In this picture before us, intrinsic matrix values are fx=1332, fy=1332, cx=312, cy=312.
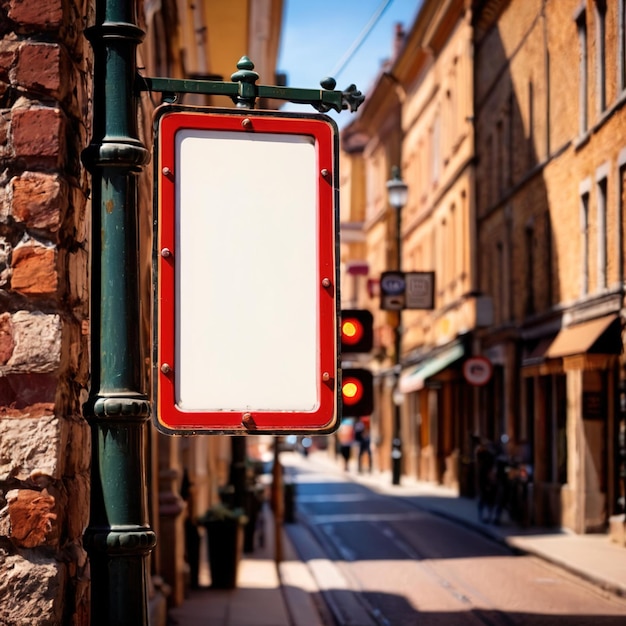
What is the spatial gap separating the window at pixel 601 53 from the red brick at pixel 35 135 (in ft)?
49.1

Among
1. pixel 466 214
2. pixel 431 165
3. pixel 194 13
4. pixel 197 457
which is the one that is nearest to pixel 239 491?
pixel 197 457

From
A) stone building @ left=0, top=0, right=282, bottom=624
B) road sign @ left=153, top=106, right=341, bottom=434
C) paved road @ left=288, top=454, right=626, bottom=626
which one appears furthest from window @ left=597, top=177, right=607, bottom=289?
road sign @ left=153, top=106, right=341, bottom=434

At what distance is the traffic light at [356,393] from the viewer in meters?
8.06

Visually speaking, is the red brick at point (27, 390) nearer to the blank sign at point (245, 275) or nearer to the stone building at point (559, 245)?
the blank sign at point (245, 275)

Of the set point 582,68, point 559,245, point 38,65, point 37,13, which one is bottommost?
point 38,65

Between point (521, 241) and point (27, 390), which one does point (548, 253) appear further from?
point (27, 390)

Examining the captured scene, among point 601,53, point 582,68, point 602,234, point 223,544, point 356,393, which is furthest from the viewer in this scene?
point 582,68

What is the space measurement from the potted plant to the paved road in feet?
3.73

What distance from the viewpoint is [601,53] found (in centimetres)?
1833

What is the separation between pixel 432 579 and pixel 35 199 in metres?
12.0

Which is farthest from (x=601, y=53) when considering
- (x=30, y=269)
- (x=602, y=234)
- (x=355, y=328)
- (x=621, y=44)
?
(x=30, y=269)

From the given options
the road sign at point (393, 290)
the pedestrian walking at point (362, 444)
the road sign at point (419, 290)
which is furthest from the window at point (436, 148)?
the road sign at point (393, 290)

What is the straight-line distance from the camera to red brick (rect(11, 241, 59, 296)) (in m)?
4.27

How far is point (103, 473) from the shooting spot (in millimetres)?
3670
